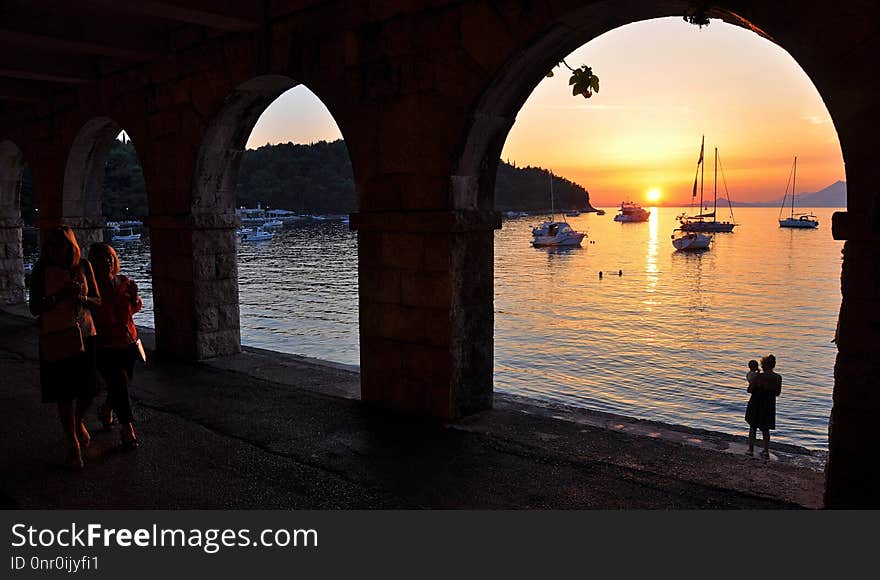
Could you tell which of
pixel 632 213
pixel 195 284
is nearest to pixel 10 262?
pixel 195 284

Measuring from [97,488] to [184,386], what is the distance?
2555 millimetres

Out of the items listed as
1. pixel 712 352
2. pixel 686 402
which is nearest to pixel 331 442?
pixel 686 402

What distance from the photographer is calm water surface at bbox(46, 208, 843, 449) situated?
51.5ft

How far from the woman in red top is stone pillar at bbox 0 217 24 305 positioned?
974cm

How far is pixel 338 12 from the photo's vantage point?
5.54 metres

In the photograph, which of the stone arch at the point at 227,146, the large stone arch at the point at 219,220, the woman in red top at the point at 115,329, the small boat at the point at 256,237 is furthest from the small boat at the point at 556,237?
the woman in red top at the point at 115,329

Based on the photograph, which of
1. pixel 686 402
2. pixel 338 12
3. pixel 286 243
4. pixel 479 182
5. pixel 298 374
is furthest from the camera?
pixel 286 243

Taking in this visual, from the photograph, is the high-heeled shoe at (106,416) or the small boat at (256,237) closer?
the high-heeled shoe at (106,416)

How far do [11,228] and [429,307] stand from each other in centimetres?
1090

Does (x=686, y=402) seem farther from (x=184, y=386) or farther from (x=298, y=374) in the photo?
(x=184, y=386)

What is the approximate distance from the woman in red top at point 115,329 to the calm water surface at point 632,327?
11.5m

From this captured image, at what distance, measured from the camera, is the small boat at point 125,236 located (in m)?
64.6

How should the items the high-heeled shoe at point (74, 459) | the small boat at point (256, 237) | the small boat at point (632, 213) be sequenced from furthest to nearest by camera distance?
the small boat at point (632, 213) < the small boat at point (256, 237) < the high-heeled shoe at point (74, 459)

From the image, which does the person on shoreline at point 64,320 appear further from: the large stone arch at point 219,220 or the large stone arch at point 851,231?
the large stone arch at point 851,231
